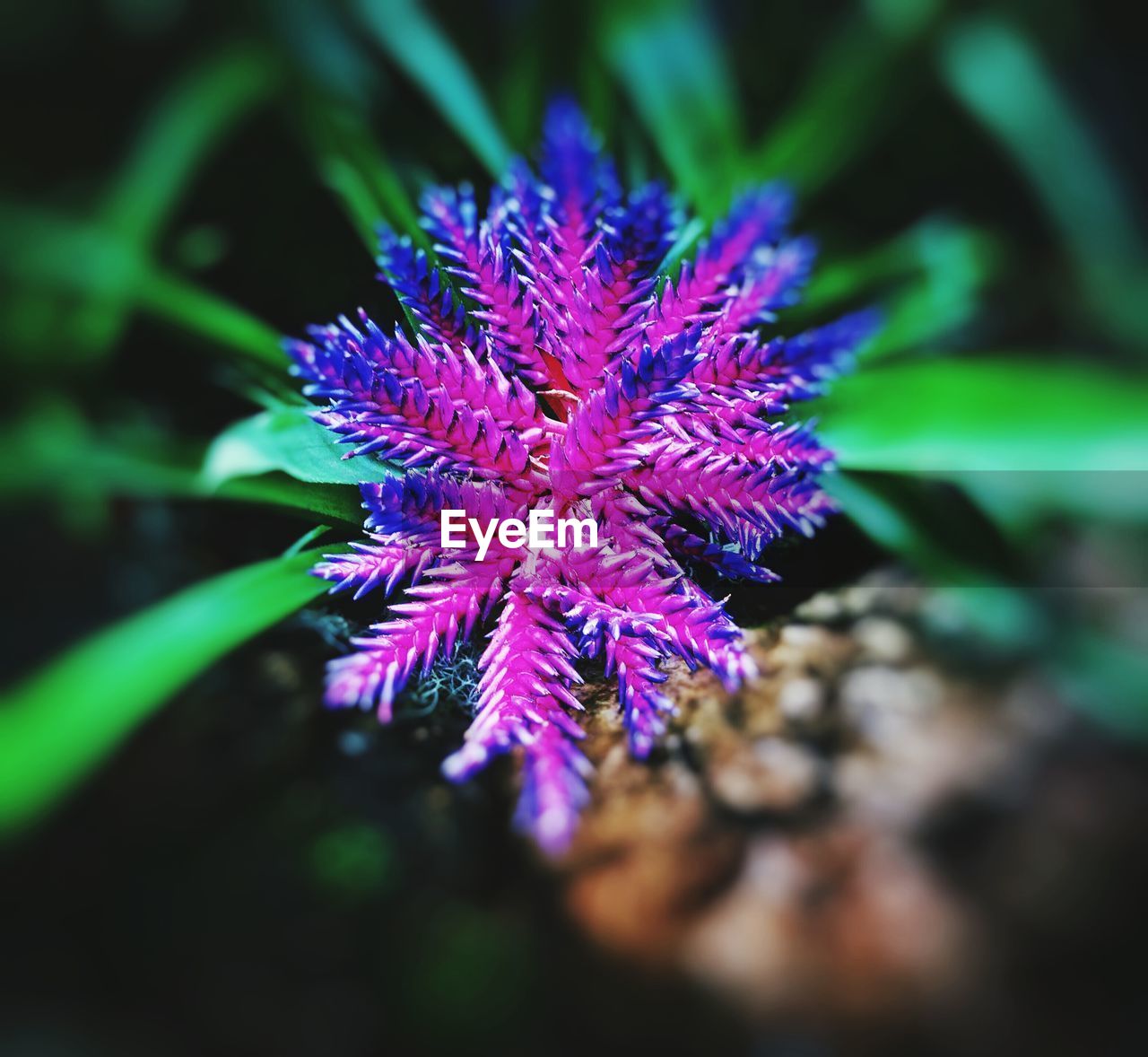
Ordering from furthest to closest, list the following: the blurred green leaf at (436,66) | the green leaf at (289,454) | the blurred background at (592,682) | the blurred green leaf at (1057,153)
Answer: the blurred green leaf at (436,66) < the blurred green leaf at (1057,153) < the green leaf at (289,454) < the blurred background at (592,682)

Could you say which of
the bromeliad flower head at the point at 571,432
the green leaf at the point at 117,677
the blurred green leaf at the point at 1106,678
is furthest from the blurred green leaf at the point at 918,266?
the green leaf at the point at 117,677

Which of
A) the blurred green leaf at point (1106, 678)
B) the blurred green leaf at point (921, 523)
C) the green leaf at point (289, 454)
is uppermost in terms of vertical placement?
the green leaf at point (289, 454)

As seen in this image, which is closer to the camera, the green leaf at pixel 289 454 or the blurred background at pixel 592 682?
the blurred background at pixel 592 682

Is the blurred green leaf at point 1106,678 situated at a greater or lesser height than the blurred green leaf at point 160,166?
lesser

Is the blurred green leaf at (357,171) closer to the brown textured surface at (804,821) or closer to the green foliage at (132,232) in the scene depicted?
the green foliage at (132,232)

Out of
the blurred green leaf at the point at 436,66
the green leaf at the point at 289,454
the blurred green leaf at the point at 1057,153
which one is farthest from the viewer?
the blurred green leaf at the point at 436,66
